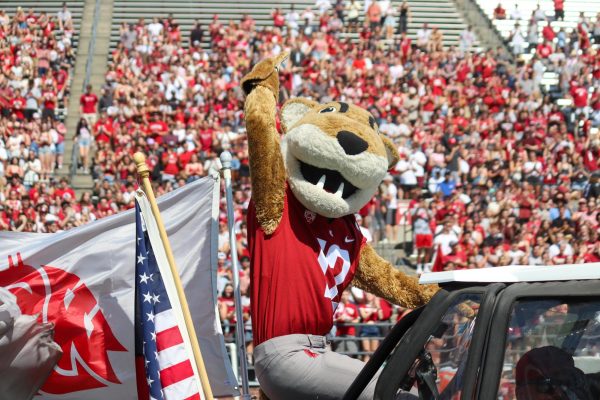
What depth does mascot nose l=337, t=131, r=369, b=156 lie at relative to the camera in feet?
16.7

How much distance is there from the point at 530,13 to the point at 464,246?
12.1 m

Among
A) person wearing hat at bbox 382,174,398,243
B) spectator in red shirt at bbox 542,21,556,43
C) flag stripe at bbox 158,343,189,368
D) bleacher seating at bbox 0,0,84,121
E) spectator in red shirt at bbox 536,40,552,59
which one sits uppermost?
bleacher seating at bbox 0,0,84,121

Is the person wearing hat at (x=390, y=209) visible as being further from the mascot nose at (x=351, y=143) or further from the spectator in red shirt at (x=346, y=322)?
the mascot nose at (x=351, y=143)

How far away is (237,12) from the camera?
992 inches

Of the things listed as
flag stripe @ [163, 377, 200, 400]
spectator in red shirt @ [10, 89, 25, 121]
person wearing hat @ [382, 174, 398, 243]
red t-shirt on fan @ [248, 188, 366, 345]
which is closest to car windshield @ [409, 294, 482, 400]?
red t-shirt on fan @ [248, 188, 366, 345]

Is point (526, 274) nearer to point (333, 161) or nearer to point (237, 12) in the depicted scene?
point (333, 161)

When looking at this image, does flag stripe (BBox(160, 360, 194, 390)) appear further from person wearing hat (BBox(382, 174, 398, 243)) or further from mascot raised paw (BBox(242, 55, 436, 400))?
person wearing hat (BBox(382, 174, 398, 243))

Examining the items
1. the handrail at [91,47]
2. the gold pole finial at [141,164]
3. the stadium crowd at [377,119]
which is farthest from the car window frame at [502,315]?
the handrail at [91,47]

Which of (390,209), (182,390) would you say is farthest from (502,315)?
(390,209)

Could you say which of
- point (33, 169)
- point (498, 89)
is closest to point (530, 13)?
point (498, 89)

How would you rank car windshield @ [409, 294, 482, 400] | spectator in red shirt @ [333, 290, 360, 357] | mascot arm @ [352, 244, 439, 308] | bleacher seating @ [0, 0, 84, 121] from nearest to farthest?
car windshield @ [409, 294, 482, 400], mascot arm @ [352, 244, 439, 308], spectator in red shirt @ [333, 290, 360, 357], bleacher seating @ [0, 0, 84, 121]

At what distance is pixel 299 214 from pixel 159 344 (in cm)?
90

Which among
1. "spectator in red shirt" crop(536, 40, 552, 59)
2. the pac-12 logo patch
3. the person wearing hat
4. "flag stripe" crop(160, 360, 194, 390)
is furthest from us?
"spectator in red shirt" crop(536, 40, 552, 59)

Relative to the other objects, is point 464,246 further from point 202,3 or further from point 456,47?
point 202,3
